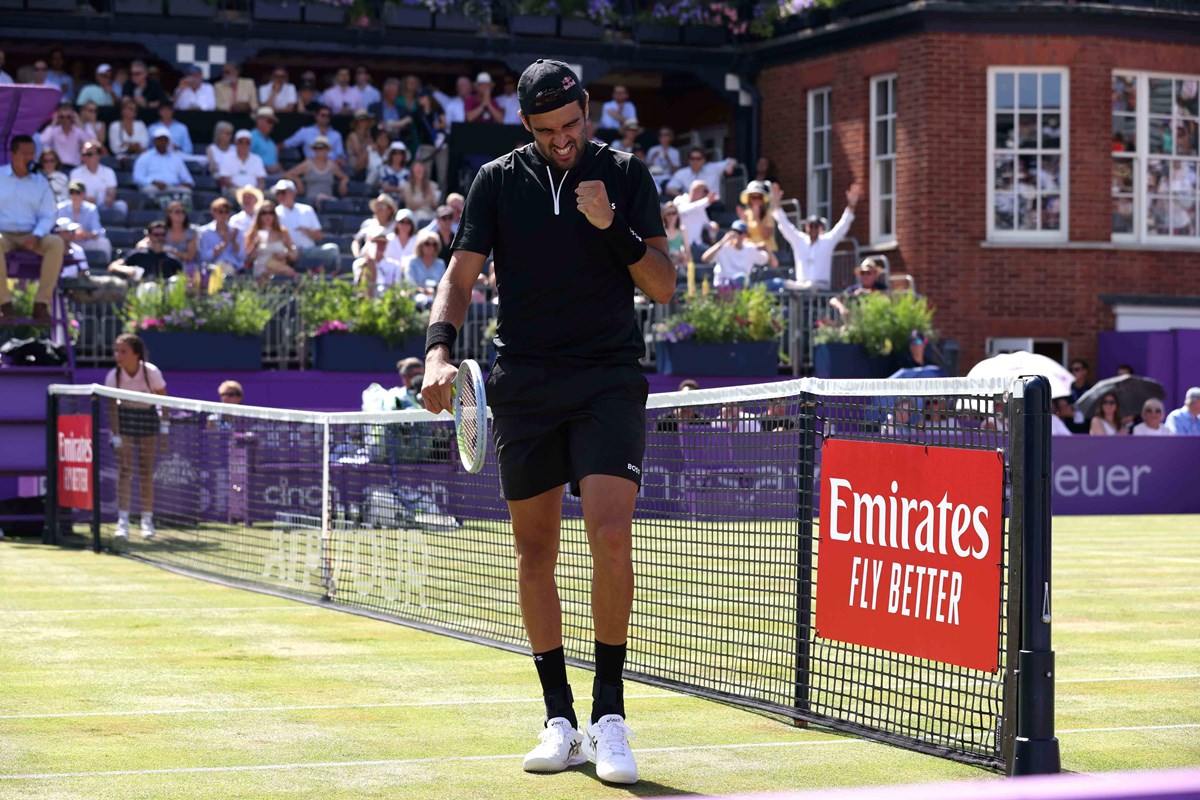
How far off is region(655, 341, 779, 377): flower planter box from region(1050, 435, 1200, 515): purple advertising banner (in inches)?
146

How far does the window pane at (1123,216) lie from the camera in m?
27.3

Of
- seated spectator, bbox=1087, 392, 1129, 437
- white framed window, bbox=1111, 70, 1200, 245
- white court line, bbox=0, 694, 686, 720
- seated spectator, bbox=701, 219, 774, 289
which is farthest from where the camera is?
white framed window, bbox=1111, 70, 1200, 245

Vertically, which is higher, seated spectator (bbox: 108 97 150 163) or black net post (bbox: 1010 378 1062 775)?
seated spectator (bbox: 108 97 150 163)

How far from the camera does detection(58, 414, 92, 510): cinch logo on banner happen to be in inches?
595

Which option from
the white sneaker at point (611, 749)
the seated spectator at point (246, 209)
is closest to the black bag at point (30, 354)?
the seated spectator at point (246, 209)

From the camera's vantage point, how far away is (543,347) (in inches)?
232

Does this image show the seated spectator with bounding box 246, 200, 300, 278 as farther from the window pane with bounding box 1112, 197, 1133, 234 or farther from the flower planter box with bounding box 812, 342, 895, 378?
the window pane with bounding box 1112, 197, 1133, 234

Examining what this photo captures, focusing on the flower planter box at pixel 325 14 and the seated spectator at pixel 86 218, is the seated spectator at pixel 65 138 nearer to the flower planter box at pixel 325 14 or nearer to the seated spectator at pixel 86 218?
the seated spectator at pixel 86 218

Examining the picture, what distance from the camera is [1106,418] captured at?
2228 centimetres

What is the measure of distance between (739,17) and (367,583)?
20114 millimetres

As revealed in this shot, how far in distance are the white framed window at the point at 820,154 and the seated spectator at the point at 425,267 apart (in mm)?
9363

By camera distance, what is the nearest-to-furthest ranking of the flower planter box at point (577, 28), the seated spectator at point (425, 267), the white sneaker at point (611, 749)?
1. the white sneaker at point (611, 749)
2. the seated spectator at point (425, 267)
3. the flower planter box at point (577, 28)

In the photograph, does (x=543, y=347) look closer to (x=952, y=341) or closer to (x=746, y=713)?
(x=746, y=713)

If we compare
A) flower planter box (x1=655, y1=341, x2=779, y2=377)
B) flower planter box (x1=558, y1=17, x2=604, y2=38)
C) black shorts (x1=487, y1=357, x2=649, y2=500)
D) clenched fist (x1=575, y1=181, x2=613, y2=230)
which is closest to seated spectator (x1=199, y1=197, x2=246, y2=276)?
flower planter box (x1=655, y1=341, x2=779, y2=377)
